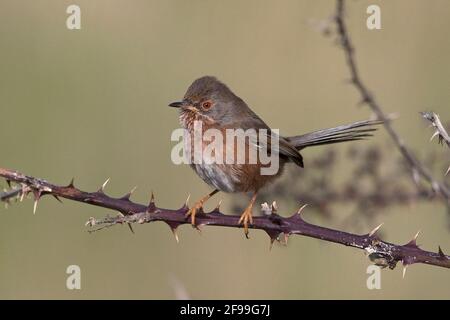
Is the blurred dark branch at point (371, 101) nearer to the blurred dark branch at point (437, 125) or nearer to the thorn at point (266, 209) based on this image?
the blurred dark branch at point (437, 125)

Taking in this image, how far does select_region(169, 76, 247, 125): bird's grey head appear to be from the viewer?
199 inches

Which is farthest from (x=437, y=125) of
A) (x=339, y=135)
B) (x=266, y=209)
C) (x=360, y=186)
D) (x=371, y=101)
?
(x=339, y=135)

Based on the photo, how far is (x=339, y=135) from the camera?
16.0 feet

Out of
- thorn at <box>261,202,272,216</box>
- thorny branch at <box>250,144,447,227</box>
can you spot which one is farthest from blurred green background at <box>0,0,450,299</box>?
thorn at <box>261,202,272,216</box>

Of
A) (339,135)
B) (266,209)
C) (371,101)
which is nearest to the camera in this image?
(371,101)

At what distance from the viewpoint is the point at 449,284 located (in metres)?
5.94

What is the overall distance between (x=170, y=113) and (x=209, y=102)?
2.90 meters

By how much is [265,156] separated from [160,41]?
11.4ft

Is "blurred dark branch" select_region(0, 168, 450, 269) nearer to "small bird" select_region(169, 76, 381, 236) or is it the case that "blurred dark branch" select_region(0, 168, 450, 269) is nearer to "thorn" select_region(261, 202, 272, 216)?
"thorn" select_region(261, 202, 272, 216)

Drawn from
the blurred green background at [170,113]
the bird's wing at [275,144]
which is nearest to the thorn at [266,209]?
the bird's wing at [275,144]

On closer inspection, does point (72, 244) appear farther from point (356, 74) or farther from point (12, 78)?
point (356, 74)

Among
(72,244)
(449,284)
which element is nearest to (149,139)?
(72,244)

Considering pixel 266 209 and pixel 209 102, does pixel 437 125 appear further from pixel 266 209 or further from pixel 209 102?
pixel 209 102

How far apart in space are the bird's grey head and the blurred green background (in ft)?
4.81
